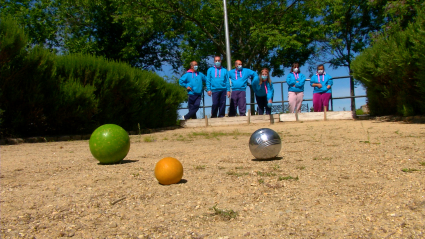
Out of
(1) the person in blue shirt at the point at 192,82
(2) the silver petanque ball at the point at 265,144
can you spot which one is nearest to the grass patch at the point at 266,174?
(2) the silver petanque ball at the point at 265,144

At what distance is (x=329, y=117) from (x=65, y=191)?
12.5 m

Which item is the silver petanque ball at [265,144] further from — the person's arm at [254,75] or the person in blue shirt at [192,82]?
the person in blue shirt at [192,82]

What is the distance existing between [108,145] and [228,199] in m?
2.56

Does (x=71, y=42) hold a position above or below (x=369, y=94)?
above

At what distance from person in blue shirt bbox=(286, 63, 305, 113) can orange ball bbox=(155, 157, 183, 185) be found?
1110 cm

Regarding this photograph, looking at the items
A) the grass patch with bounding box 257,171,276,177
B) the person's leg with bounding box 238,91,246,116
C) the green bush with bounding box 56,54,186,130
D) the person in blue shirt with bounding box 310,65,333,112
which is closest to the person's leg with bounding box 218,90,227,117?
the person's leg with bounding box 238,91,246,116

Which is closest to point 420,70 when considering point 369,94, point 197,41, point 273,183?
point 369,94

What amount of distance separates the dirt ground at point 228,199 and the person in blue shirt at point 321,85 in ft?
30.1

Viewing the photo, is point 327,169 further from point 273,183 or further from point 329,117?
point 329,117

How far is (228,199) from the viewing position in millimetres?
3762

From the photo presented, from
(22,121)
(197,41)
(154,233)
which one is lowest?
(154,233)

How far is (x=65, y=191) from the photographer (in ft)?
13.6

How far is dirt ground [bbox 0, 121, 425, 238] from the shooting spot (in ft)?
10.1

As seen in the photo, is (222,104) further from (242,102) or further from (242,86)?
(242,86)
